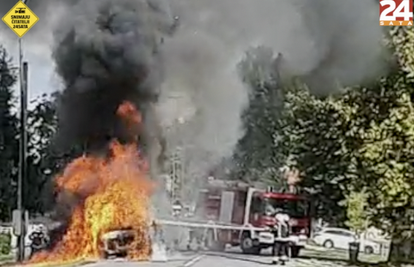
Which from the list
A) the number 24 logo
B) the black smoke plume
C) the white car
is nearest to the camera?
the number 24 logo

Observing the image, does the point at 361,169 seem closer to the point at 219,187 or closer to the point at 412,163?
the point at 412,163

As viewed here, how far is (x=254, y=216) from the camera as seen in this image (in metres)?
8.81

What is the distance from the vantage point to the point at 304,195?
8719mm

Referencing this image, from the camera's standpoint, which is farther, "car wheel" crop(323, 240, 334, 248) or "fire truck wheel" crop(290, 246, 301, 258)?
"fire truck wheel" crop(290, 246, 301, 258)

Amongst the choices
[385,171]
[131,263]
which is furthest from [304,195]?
[131,263]

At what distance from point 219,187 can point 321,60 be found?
2289mm

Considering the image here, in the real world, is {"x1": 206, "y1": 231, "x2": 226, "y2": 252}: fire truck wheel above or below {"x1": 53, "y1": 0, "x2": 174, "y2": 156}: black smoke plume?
below

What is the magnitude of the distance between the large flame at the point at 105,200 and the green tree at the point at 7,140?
26.4 inches

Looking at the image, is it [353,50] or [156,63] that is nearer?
[353,50]

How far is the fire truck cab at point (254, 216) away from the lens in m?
8.77

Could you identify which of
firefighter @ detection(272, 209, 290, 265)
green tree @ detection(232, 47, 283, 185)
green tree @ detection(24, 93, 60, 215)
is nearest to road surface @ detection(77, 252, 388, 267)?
firefighter @ detection(272, 209, 290, 265)

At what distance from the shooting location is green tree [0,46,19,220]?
29.3 feet

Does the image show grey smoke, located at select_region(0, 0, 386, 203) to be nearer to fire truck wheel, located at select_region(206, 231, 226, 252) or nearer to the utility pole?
the utility pole

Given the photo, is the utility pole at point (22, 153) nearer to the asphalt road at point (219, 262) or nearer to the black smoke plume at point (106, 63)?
the black smoke plume at point (106, 63)
